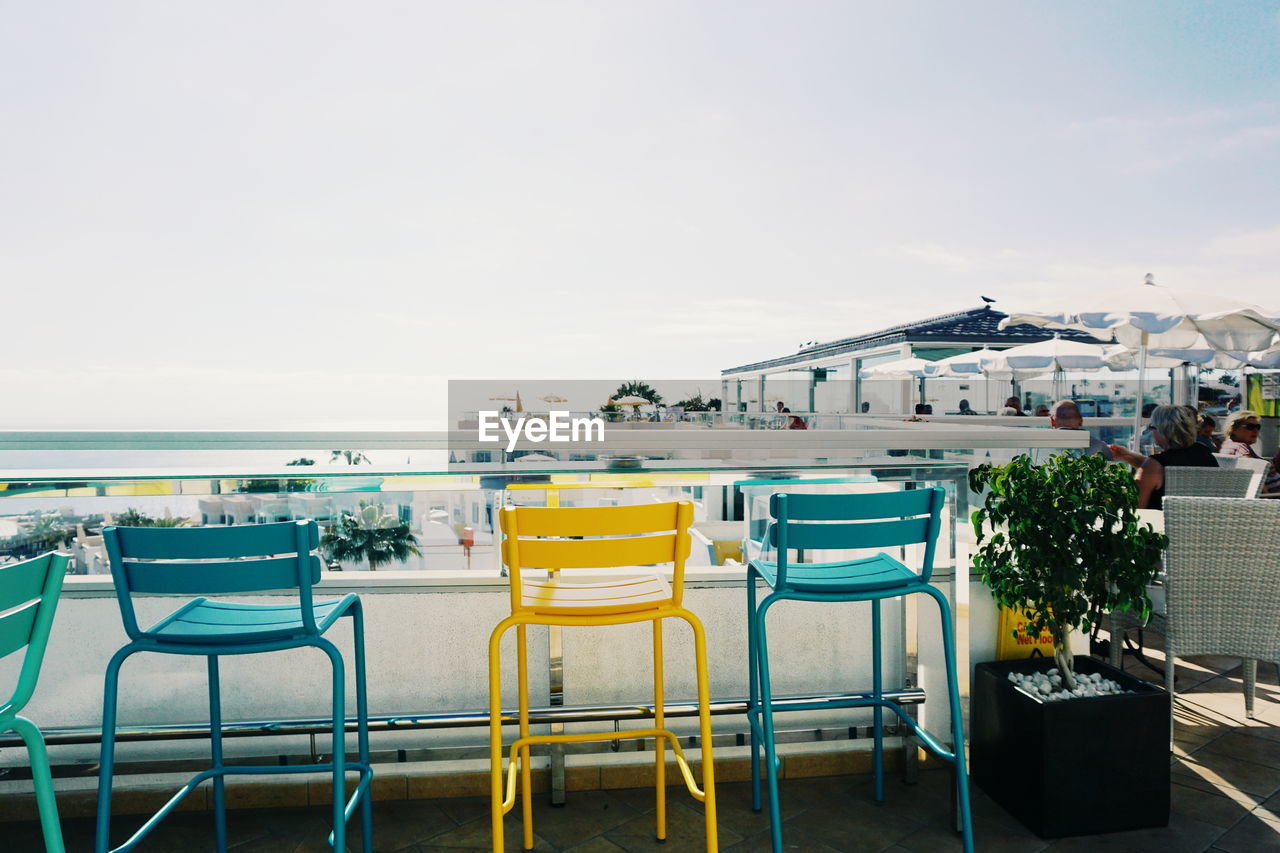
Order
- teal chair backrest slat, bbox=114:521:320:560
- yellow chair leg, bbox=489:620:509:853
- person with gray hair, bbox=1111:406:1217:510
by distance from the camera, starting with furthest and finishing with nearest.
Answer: person with gray hair, bbox=1111:406:1217:510
yellow chair leg, bbox=489:620:509:853
teal chair backrest slat, bbox=114:521:320:560

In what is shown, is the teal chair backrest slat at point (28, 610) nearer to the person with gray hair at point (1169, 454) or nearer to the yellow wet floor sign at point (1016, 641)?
the yellow wet floor sign at point (1016, 641)

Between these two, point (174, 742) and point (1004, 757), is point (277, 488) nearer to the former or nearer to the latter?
point (174, 742)

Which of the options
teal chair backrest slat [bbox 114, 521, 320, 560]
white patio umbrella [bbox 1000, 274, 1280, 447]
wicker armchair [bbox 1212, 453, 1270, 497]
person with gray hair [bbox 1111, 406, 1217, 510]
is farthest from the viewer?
white patio umbrella [bbox 1000, 274, 1280, 447]

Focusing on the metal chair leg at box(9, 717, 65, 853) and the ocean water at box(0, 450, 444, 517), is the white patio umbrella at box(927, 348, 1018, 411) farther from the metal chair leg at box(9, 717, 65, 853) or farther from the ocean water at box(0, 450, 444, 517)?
the metal chair leg at box(9, 717, 65, 853)

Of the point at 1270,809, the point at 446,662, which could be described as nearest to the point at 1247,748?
the point at 1270,809

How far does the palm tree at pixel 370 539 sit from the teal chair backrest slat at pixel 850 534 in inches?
46.8

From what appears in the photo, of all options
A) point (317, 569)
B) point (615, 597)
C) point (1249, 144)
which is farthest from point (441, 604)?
point (1249, 144)

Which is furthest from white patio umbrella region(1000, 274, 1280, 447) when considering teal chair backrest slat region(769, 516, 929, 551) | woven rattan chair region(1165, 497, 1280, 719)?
teal chair backrest slat region(769, 516, 929, 551)

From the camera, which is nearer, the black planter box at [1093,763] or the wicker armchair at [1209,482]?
the black planter box at [1093,763]

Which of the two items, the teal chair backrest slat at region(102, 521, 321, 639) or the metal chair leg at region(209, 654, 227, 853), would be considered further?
the metal chair leg at region(209, 654, 227, 853)

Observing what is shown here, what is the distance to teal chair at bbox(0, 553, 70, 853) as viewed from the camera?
129cm

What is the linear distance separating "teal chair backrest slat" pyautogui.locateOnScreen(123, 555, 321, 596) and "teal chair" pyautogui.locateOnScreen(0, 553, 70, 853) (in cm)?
27

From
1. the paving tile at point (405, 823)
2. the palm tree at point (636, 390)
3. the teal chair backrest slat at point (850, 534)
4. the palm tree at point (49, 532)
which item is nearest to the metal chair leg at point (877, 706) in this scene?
the teal chair backrest slat at point (850, 534)

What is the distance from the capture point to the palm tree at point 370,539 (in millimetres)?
2373
